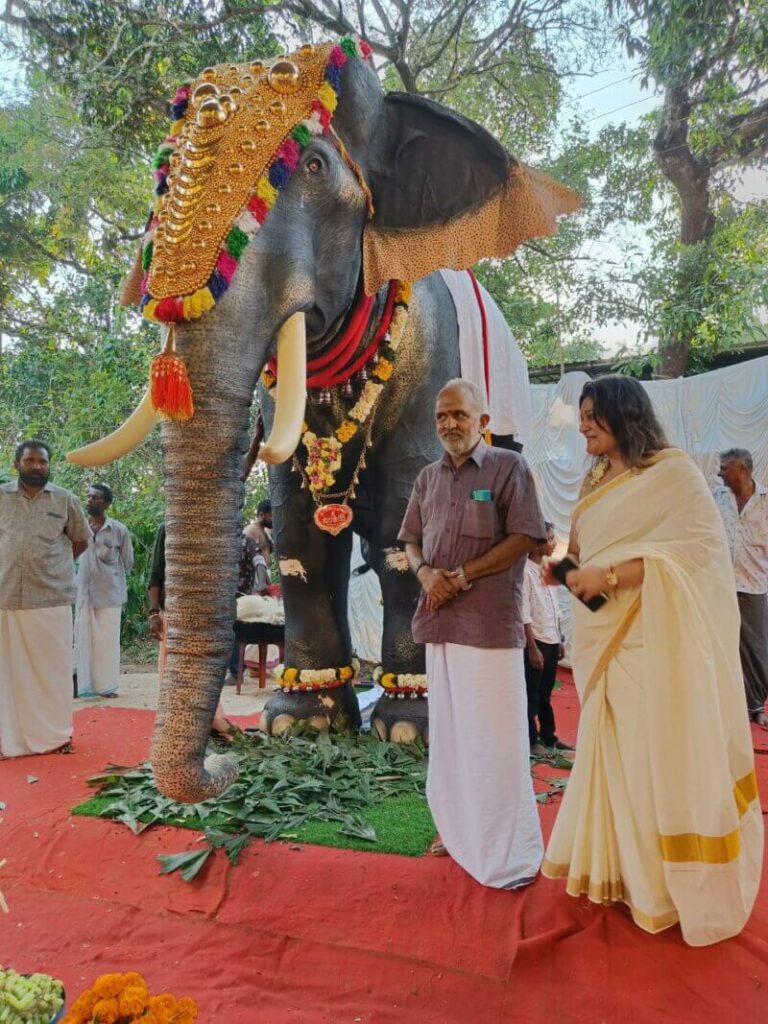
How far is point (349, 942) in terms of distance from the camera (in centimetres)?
227

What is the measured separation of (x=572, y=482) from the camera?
7719 millimetres

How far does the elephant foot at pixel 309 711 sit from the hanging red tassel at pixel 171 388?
1.98 m

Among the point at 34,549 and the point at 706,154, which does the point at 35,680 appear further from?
the point at 706,154

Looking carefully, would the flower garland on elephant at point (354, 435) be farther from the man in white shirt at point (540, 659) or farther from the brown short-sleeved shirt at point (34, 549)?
the brown short-sleeved shirt at point (34, 549)

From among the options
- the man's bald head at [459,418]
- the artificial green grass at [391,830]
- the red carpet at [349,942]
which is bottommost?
the red carpet at [349,942]

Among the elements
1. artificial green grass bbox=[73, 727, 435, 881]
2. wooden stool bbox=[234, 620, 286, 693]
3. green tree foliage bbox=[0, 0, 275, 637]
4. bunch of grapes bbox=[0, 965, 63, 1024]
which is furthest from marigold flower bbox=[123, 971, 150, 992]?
green tree foliage bbox=[0, 0, 275, 637]

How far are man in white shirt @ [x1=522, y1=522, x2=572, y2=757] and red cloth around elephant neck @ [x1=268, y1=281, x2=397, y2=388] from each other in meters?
1.24

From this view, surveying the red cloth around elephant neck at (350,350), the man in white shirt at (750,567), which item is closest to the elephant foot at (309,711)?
the red cloth around elephant neck at (350,350)

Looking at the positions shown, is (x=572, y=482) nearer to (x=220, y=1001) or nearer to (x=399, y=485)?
(x=399, y=485)

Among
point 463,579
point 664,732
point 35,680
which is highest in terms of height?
point 463,579

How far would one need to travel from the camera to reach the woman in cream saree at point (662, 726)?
2111mm

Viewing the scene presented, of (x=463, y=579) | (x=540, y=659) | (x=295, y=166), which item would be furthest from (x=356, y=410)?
(x=540, y=659)

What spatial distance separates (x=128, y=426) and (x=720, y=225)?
9203 millimetres

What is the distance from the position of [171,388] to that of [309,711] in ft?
6.83
